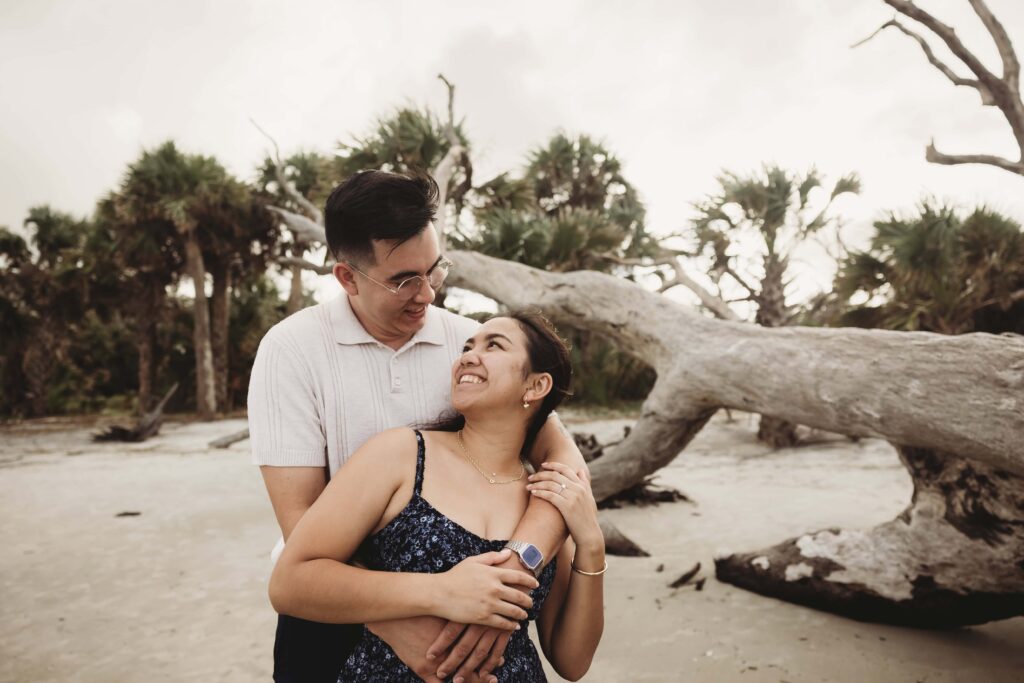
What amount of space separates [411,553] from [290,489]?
41 centimetres

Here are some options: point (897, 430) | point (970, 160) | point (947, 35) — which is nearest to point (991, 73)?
point (947, 35)

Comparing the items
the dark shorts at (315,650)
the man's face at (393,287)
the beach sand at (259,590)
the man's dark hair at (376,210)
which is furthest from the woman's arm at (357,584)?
the beach sand at (259,590)

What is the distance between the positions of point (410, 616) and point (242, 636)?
2659 millimetres

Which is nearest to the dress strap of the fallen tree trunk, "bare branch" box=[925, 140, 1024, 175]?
the fallen tree trunk

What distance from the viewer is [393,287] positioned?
1.97m

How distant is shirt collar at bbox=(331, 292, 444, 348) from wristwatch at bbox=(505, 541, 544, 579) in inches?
A: 30.4

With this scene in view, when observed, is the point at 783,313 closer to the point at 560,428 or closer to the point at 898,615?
the point at 898,615

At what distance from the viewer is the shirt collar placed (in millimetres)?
1985

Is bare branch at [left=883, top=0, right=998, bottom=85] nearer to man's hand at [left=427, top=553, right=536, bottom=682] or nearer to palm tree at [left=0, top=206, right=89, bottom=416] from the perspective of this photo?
man's hand at [left=427, top=553, right=536, bottom=682]

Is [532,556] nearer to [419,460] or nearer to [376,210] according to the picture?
[419,460]

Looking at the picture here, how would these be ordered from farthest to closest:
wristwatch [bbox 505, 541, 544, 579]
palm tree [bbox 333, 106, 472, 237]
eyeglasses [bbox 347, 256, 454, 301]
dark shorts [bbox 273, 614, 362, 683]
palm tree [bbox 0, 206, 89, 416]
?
palm tree [bbox 0, 206, 89, 416], palm tree [bbox 333, 106, 472, 237], eyeglasses [bbox 347, 256, 454, 301], dark shorts [bbox 273, 614, 362, 683], wristwatch [bbox 505, 541, 544, 579]

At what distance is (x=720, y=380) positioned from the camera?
4.16 metres

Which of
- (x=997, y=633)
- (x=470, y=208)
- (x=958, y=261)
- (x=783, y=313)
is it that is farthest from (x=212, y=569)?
(x=958, y=261)

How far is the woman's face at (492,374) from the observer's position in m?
1.89
